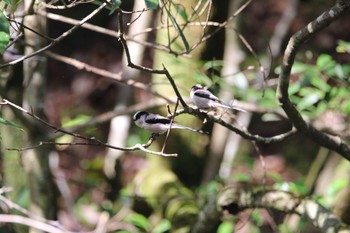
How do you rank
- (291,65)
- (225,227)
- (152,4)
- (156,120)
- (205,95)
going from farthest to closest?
(225,227), (205,95), (156,120), (291,65), (152,4)

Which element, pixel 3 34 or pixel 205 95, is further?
pixel 205 95

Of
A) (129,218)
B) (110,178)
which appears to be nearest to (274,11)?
(110,178)

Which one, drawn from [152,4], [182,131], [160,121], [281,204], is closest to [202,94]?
[160,121]

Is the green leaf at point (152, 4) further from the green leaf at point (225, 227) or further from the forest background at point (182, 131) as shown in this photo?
the green leaf at point (225, 227)

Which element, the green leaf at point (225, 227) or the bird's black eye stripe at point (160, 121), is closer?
the bird's black eye stripe at point (160, 121)

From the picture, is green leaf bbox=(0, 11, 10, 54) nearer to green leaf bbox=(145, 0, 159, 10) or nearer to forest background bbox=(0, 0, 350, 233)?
forest background bbox=(0, 0, 350, 233)

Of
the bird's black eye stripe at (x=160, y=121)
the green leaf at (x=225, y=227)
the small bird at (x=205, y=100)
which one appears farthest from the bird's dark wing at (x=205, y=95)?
the green leaf at (x=225, y=227)

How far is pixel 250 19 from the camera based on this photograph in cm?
712

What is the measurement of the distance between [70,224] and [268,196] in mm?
3878

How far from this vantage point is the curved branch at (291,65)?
66.8 inches

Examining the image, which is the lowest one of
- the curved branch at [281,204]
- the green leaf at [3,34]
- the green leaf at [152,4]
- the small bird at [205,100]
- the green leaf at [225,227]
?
the green leaf at [225,227]

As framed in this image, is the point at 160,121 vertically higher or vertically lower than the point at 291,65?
lower

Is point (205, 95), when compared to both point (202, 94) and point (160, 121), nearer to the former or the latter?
point (202, 94)

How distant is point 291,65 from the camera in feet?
6.33
